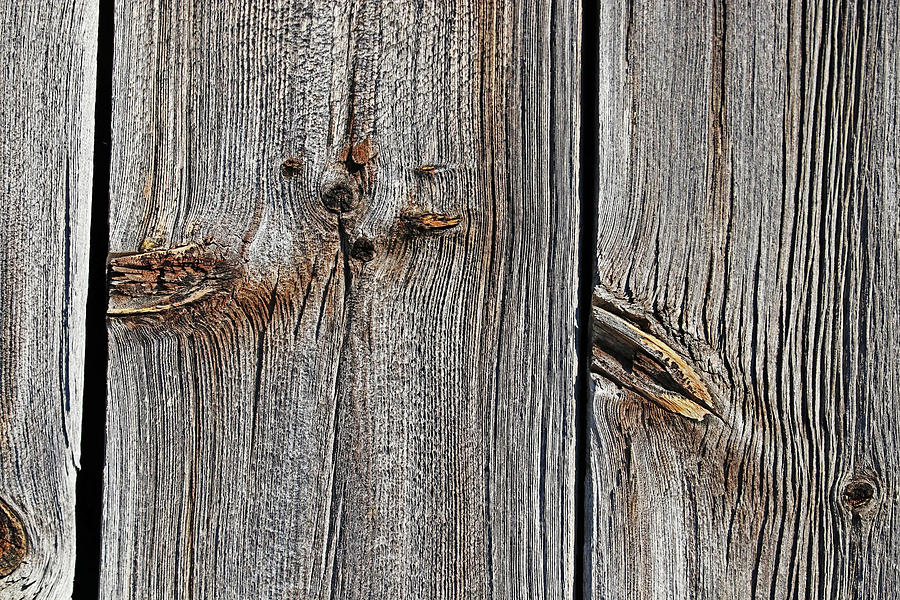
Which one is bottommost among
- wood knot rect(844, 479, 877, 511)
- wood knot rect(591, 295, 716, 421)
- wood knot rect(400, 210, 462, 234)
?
wood knot rect(844, 479, 877, 511)

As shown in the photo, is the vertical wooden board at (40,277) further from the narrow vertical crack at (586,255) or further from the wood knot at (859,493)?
the wood knot at (859,493)

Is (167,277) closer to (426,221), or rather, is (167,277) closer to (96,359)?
(96,359)

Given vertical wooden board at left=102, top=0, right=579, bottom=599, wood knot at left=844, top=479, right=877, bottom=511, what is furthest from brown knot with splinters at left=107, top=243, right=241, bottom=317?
wood knot at left=844, top=479, right=877, bottom=511

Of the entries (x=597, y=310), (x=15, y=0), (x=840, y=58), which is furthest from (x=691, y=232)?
(x=15, y=0)

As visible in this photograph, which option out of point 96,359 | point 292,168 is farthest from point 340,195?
point 96,359

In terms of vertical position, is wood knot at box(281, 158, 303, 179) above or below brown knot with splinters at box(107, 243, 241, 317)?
above

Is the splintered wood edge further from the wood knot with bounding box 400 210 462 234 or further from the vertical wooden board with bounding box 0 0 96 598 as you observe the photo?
the vertical wooden board with bounding box 0 0 96 598

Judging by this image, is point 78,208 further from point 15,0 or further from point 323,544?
point 323,544
